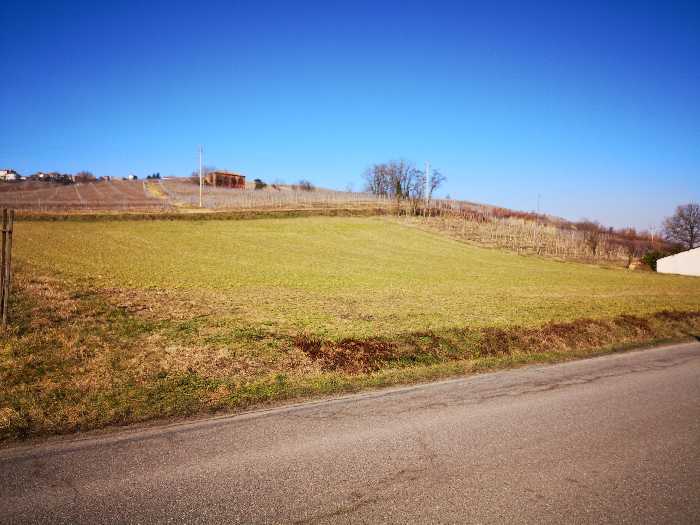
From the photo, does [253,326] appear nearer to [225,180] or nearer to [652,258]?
[652,258]

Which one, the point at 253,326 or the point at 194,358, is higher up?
the point at 253,326

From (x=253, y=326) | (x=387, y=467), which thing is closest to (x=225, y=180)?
(x=253, y=326)

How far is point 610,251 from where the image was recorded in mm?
56156

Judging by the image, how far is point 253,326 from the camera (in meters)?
13.1

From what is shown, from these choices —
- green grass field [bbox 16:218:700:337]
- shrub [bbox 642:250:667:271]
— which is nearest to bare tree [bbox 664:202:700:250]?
shrub [bbox 642:250:667:271]

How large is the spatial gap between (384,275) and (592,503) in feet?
76.6

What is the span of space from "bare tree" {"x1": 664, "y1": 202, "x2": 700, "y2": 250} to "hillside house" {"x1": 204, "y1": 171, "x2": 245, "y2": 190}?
375ft

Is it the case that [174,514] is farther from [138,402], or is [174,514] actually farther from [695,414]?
[695,414]

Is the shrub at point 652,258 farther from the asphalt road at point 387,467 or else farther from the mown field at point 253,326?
the asphalt road at point 387,467

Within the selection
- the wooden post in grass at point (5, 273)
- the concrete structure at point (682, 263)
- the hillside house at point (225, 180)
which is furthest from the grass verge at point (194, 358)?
the hillside house at point (225, 180)

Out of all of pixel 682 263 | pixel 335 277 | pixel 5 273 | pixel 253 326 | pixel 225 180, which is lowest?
pixel 253 326

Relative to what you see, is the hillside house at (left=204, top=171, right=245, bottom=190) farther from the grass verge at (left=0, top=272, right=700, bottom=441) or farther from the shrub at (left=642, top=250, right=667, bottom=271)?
the grass verge at (left=0, top=272, right=700, bottom=441)

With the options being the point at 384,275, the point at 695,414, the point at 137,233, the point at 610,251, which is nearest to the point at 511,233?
the point at 610,251

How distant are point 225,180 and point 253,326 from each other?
118 m
